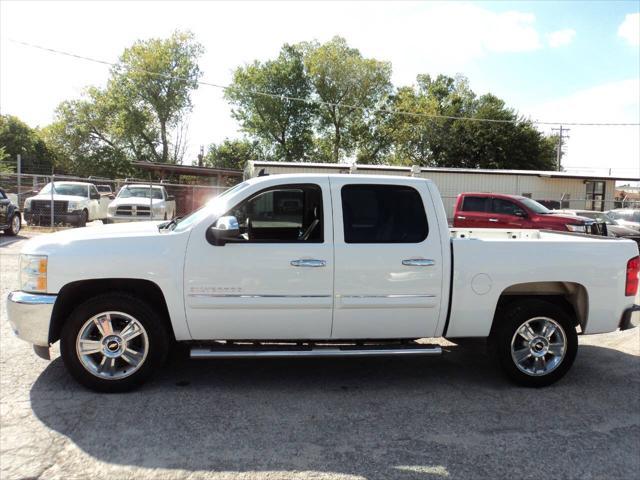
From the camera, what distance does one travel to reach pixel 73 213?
18.4 m

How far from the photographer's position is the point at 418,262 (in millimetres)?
4383

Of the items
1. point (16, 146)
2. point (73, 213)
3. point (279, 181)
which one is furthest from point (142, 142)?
point (279, 181)

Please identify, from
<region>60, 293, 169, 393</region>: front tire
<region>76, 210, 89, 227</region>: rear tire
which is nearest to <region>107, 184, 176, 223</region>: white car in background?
<region>76, 210, 89, 227</region>: rear tire

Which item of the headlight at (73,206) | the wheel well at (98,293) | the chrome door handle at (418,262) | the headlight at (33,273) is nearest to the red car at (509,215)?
the chrome door handle at (418,262)

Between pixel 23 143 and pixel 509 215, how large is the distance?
2628 inches

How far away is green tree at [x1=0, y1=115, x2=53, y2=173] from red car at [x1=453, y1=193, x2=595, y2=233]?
5908 cm

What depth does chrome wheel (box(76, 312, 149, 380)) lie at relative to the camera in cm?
419

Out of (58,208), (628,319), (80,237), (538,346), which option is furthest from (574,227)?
(58,208)

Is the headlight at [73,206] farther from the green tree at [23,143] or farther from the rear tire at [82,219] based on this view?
the green tree at [23,143]

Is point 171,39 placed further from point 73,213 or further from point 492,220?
point 492,220

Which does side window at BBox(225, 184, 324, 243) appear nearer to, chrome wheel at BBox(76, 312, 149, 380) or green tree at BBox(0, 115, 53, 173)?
chrome wheel at BBox(76, 312, 149, 380)

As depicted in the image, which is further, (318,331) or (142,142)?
(142,142)

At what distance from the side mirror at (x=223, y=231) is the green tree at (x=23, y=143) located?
2593 inches

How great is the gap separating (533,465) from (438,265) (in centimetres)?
170
